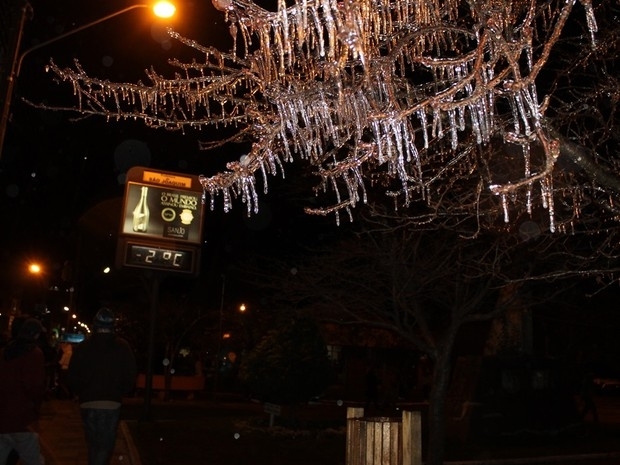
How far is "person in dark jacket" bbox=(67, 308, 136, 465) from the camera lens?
6387mm

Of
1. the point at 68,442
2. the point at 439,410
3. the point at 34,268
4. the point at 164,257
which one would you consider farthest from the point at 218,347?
the point at 439,410

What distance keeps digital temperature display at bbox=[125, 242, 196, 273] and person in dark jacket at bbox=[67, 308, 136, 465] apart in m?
8.15

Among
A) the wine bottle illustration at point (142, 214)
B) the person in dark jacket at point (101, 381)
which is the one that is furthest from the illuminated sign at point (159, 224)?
the person in dark jacket at point (101, 381)

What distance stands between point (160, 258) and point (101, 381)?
337 inches

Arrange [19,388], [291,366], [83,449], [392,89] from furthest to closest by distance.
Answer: [291,366], [83,449], [19,388], [392,89]

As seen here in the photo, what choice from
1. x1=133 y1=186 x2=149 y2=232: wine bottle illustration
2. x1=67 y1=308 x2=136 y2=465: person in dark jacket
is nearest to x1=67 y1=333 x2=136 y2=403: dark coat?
x1=67 y1=308 x2=136 y2=465: person in dark jacket

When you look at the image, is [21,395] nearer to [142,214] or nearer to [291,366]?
[291,366]

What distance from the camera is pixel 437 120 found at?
4.40 m

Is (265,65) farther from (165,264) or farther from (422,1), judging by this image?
(165,264)

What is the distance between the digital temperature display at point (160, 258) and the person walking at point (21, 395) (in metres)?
8.24

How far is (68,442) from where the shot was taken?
1185 centimetres

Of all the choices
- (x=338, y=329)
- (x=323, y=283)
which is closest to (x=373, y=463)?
(x=323, y=283)

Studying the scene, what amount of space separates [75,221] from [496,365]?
2411cm

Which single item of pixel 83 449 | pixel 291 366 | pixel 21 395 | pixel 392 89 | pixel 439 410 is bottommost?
pixel 83 449
